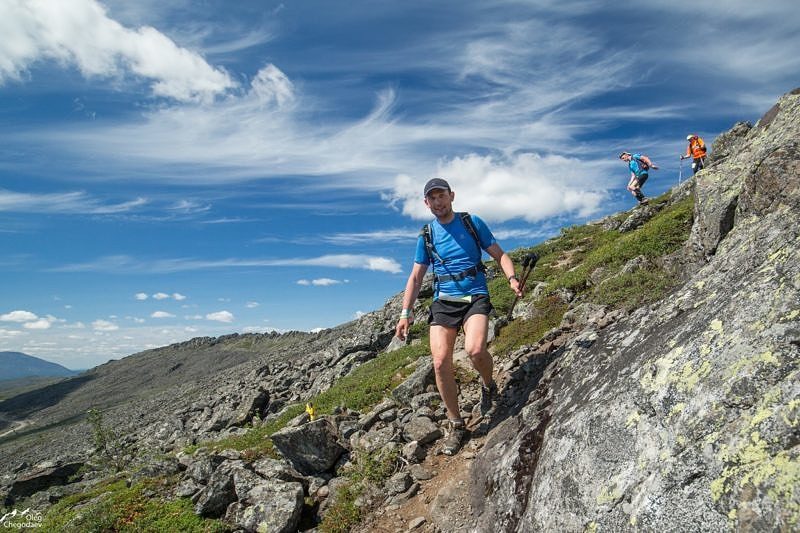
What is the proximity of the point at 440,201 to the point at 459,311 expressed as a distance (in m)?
2.04

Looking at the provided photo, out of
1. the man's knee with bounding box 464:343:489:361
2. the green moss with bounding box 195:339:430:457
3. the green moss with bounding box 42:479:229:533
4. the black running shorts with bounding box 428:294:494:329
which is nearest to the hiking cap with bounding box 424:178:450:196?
the black running shorts with bounding box 428:294:494:329

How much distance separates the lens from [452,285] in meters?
7.89

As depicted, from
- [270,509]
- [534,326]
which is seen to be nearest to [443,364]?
[270,509]

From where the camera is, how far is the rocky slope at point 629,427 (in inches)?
137

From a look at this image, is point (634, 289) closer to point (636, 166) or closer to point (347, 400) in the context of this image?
point (347, 400)

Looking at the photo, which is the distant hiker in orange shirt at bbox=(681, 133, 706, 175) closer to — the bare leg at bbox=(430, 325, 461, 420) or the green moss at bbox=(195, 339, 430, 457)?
the green moss at bbox=(195, 339, 430, 457)

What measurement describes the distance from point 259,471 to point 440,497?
15.0ft

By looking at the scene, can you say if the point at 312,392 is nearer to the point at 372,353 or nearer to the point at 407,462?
the point at 372,353

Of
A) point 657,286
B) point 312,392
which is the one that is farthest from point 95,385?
point 657,286

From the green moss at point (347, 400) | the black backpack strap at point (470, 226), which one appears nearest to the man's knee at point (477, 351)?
the black backpack strap at point (470, 226)

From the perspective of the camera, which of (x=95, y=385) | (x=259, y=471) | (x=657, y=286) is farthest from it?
(x=95, y=385)

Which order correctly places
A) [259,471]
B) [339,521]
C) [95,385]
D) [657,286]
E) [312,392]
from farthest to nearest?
[95,385]
[312,392]
[259,471]
[657,286]
[339,521]

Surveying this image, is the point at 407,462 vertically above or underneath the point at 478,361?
underneath

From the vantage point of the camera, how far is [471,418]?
8.80 meters
